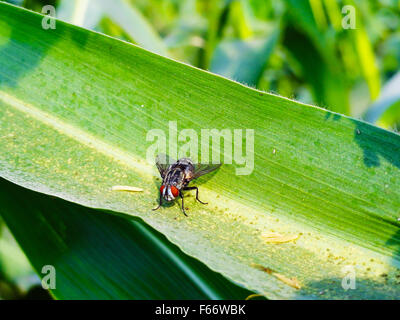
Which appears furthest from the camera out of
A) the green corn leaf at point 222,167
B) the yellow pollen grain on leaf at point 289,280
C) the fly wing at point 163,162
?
the fly wing at point 163,162

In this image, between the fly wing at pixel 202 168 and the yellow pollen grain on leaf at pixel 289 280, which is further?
the fly wing at pixel 202 168

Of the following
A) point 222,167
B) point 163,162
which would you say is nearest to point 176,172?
point 163,162

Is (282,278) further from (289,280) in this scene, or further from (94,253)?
(94,253)

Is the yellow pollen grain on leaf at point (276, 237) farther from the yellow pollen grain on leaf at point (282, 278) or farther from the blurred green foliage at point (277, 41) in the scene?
the blurred green foliage at point (277, 41)

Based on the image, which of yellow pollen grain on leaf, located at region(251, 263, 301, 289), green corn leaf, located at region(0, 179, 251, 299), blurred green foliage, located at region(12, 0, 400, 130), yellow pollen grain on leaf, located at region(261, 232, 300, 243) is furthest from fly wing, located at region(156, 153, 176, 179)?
blurred green foliage, located at region(12, 0, 400, 130)

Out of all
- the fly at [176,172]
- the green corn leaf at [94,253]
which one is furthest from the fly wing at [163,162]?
the green corn leaf at [94,253]
